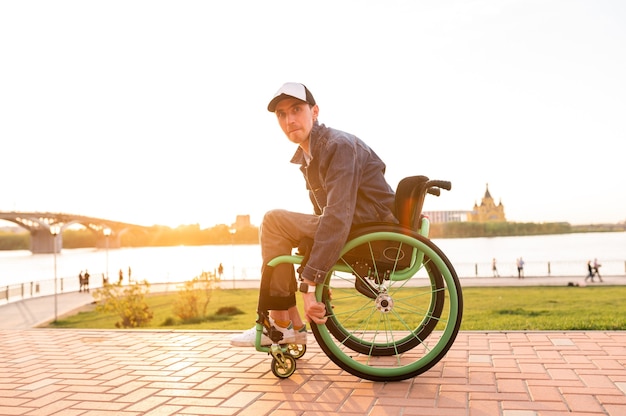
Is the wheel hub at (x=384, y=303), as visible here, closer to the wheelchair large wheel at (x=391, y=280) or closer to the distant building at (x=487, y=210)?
the wheelchair large wheel at (x=391, y=280)

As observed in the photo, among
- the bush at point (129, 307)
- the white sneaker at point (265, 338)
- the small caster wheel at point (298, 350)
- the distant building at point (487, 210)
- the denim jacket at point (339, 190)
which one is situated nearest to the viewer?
the denim jacket at point (339, 190)

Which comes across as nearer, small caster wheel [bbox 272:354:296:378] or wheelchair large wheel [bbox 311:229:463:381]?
wheelchair large wheel [bbox 311:229:463:381]

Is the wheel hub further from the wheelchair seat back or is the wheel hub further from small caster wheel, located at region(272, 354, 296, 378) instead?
small caster wheel, located at region(272, 354, 296, 378)

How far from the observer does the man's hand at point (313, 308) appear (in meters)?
3.04

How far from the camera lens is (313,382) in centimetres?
314

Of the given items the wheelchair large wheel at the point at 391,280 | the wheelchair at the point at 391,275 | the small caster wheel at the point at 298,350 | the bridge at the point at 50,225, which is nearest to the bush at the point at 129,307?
the small caster wheel at the point at 298,350

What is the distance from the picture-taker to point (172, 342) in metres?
4.61

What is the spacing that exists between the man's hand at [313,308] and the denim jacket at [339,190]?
0.13 m

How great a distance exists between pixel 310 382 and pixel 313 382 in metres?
0.02

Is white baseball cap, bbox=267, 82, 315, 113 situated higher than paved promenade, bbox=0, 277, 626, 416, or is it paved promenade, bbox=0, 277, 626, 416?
white baseball cap, bbox=267, 82, 315, 113

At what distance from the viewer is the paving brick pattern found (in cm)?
265

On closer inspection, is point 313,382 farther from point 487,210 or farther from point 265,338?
point 487,210

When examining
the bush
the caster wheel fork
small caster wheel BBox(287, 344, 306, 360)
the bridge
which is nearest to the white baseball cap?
the caster wheel fork

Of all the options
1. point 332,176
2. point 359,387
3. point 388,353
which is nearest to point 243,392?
point 359,387
